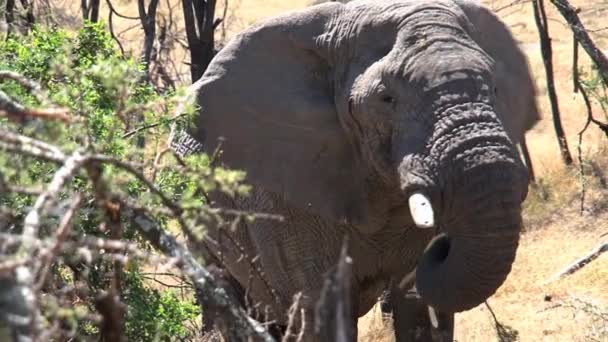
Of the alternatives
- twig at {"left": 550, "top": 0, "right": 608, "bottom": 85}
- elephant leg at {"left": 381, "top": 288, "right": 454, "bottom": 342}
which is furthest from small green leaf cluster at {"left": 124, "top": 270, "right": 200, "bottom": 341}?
twig at {"left": 550, "top": 0, "right": 608, "bottom": 85}

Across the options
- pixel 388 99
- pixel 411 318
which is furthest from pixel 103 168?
pixel 411 318

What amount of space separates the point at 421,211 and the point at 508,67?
55.0 inches

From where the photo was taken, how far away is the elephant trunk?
5555 mm

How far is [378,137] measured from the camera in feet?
20.7

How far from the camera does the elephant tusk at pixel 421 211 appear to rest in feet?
18.6

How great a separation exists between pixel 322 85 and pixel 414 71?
0.94 metres

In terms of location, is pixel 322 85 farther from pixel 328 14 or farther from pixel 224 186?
pixel 224 186

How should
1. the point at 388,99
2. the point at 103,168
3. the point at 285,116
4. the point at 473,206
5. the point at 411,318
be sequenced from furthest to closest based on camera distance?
the point at 411,318 < the point at 285,116 < the point at 388,99 < the point at 473,206 < the point at 103,168

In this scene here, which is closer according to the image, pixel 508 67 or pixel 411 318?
pixel 508 67

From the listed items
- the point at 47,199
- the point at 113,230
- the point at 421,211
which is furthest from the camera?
the point at 421,211

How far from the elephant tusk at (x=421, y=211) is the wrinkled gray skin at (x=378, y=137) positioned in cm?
5

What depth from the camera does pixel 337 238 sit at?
7.13 metres

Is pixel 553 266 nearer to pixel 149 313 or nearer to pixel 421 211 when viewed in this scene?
pixel 421 211

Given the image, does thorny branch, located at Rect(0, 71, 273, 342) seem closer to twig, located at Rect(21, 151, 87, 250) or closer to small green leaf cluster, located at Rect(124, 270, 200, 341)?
twig, located at Rect(21, 151, 87, 250)
